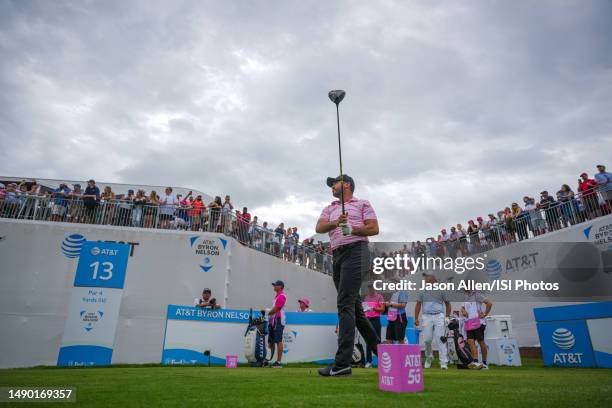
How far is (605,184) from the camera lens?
12945mm

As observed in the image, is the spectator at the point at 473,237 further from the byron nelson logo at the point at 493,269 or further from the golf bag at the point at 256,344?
the golf bag at the point at 256,344

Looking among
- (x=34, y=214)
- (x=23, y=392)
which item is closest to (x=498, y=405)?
(x=23, y=392)

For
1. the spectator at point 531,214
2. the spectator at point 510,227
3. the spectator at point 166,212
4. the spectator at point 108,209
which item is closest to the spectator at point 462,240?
the spectator at point 510,227

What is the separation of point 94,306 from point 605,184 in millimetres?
16348

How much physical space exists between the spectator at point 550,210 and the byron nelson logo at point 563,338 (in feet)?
21.5

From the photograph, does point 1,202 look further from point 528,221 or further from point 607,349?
point 528,221

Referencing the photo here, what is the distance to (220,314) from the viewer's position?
10.7 meters

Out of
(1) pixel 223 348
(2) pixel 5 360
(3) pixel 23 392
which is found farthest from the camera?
(2) pixel 5 360

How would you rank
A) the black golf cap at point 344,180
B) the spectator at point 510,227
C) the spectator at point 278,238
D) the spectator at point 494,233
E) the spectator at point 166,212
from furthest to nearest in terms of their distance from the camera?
the spectator at point 278,238 → the spectator at point 494,233 → the spectator at point 510,227 → the spectator at point 166,212 → the black golf cap at point 344,180

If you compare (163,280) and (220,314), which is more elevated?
(163,280)

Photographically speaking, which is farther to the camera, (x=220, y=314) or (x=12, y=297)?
(x=12, y=297)

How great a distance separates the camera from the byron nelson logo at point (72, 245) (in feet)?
46.4

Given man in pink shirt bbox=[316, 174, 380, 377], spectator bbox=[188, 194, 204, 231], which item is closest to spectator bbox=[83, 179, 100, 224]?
spectator bbox=[188, 194, 204, 231]

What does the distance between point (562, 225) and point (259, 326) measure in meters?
12.7
